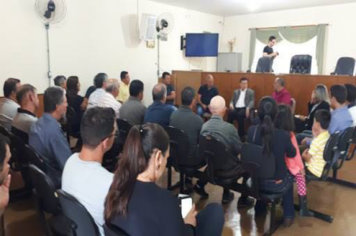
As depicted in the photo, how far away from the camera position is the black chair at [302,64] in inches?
240

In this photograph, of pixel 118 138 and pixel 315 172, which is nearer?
pixel 315 172

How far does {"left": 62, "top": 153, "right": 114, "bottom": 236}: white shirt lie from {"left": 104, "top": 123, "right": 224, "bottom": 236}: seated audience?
0.24 m

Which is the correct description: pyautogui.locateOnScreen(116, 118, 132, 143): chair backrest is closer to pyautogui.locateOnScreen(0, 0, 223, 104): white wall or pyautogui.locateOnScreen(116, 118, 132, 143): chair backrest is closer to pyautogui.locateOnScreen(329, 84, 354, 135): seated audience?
pyautogui.locateOnScreen(329, 84, 354, 135): seated audience

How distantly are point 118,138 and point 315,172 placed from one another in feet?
6.73

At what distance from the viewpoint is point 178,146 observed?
2.74 m

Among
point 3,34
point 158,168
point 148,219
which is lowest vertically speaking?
point 148,219

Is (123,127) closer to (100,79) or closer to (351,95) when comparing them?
(100,79)

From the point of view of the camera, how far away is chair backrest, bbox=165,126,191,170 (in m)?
2.69

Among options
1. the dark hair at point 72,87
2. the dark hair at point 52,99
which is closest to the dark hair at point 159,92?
the dark hair at point 52,99

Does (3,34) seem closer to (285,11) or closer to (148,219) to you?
(148,219)

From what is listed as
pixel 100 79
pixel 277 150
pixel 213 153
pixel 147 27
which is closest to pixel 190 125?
pixel 213 153

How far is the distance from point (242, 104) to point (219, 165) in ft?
11.4

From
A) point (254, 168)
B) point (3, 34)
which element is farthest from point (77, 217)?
point (3, 34)

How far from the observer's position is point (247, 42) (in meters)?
8.81
